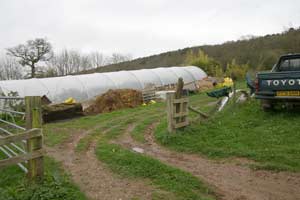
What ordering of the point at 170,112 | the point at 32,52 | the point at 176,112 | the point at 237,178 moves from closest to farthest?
the point at 237,178, the point at 170,112, the point at 176,112, the point at 32,52

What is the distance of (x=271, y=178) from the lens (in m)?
5.04

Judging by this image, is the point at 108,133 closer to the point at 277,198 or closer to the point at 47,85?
the point at 277,198

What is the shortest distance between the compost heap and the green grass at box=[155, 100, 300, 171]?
697 cm

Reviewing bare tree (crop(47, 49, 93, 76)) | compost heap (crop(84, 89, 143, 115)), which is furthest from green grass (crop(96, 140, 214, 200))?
bare tree (crop(47, 49, 93, 76))

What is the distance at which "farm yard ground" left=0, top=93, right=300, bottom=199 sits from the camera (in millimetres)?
4621

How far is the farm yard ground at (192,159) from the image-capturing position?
4621mm

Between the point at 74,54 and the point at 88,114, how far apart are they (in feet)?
118

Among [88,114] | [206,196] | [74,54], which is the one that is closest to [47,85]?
[88,114]

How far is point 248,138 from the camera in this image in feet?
23.6

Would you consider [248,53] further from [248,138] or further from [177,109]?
[248,138]

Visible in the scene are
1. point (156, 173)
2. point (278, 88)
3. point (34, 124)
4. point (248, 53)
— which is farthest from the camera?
point (248, 53)

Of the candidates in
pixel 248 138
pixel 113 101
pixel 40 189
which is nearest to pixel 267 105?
pixel 248 138

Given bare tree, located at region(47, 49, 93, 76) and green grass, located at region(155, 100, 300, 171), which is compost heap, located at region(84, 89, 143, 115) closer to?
green grass, located at region(155, 100, 300, 171)

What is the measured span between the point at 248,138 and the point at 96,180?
3908 millimetres
